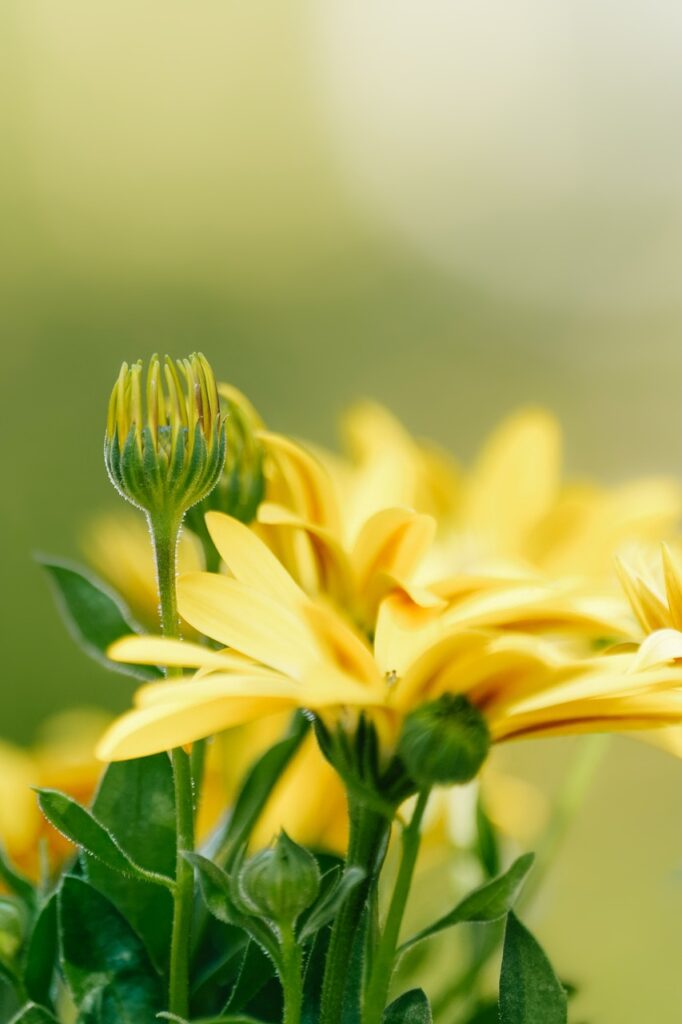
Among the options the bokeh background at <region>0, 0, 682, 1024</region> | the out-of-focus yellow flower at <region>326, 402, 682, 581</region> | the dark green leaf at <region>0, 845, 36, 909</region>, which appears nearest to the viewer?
→ the dark green leaf at <region>0, 845, 36, 909</region>

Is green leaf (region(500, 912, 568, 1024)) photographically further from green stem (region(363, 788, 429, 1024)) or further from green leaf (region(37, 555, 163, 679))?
green leaf (region(37, 555, 163, 679))

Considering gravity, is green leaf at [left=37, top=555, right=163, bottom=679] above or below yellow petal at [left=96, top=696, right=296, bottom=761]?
above

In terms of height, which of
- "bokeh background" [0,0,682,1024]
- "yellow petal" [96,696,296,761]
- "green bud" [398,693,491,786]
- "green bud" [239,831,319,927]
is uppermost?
"bokeh background" [0,0,682,1024]

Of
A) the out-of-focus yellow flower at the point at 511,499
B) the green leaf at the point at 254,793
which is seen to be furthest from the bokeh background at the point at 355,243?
the green leaf at the point at 254,793

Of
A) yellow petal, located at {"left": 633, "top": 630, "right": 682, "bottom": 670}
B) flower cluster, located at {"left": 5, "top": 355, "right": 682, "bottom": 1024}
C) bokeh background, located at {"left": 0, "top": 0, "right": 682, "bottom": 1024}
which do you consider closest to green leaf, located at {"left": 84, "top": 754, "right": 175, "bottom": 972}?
flower cluster, located at {"left": 5, "top": 355, "right": 682, "bottom": 1024}

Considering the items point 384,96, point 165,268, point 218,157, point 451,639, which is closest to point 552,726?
point 451,639

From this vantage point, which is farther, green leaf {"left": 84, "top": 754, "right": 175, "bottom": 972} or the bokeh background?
the bokeh background
